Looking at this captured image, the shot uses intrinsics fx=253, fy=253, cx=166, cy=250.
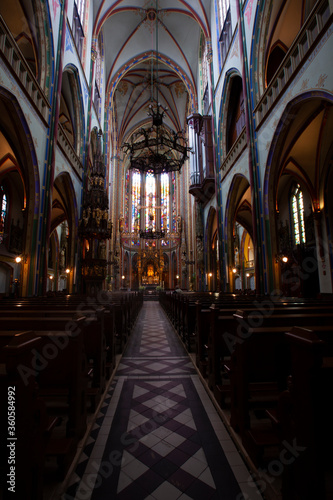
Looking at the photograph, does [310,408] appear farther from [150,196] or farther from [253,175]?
[150,196]

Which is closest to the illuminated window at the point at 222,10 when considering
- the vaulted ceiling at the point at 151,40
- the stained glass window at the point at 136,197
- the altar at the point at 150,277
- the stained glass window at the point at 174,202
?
the vaulted ceiling at the point at 151,40

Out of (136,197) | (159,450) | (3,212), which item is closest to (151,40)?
(136,197)

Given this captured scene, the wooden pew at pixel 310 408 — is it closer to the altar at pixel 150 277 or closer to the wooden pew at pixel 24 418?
the wooden pew at pixel 24 418

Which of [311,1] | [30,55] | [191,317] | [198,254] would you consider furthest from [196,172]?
[191,317]

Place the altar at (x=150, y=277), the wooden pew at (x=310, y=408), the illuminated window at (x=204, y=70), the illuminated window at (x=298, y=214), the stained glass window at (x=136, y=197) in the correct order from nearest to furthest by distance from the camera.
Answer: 1. the wooden pew at (x=310, y=408)
2. the illuminated window at (x=298, y=214)
3. the illuminated window at (x=204, y=70)
4. the altar at (x=150, y=277)
5. the stained glass window at (x=136, y=197)

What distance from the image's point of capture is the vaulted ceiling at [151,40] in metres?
15.7

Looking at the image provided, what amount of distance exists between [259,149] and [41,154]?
23.1ft

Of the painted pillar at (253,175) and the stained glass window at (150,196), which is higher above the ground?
the stained glass window at (150,196)

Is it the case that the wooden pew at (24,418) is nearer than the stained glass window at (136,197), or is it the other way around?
the wooden pew at (24,418)

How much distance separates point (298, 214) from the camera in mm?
12062

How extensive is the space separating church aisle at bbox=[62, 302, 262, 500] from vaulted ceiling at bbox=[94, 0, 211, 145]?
1865cm

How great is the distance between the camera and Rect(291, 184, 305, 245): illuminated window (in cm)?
1177

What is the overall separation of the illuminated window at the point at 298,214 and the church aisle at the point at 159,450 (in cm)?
1051

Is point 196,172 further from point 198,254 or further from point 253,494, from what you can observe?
point 253,494
